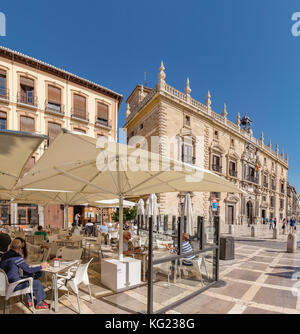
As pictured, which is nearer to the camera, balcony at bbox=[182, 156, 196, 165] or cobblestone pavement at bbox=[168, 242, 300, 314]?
cobblestone pavement at bbox=[168, 242, 300, 314]

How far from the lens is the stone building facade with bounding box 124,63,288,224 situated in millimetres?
19125

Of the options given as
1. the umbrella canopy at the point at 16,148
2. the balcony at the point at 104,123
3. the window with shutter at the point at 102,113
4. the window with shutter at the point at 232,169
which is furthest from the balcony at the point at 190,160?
the umbrella canopy at the point at 16,148

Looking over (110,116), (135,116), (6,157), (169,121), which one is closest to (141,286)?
(6,157)

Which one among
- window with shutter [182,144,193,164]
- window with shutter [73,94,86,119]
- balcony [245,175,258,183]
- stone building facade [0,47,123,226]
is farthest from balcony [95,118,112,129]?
balcony [245,175,258,183]

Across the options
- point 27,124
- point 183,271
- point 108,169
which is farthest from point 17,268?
point 27,124

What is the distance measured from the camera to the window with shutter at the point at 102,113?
67.9 ft

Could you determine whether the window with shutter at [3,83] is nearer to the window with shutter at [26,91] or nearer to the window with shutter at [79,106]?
the window with shutter at [26,91]

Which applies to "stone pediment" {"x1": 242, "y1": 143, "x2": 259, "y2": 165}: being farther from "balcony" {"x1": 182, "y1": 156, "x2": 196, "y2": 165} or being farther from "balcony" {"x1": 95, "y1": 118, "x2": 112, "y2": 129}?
"balcony" {"x1": 95, "y1": 118, "x2": 112, "y2": 129}

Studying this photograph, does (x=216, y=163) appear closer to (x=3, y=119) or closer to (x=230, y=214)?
(x=230, y=214)

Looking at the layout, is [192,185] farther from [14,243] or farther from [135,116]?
[135,116]

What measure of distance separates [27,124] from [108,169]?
51.8 feet

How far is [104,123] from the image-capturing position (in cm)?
2098

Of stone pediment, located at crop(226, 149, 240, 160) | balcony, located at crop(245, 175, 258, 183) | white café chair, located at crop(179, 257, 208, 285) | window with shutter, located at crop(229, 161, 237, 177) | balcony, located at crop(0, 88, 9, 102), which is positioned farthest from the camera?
balcony, located at crop(245, 175, 258, 183)
